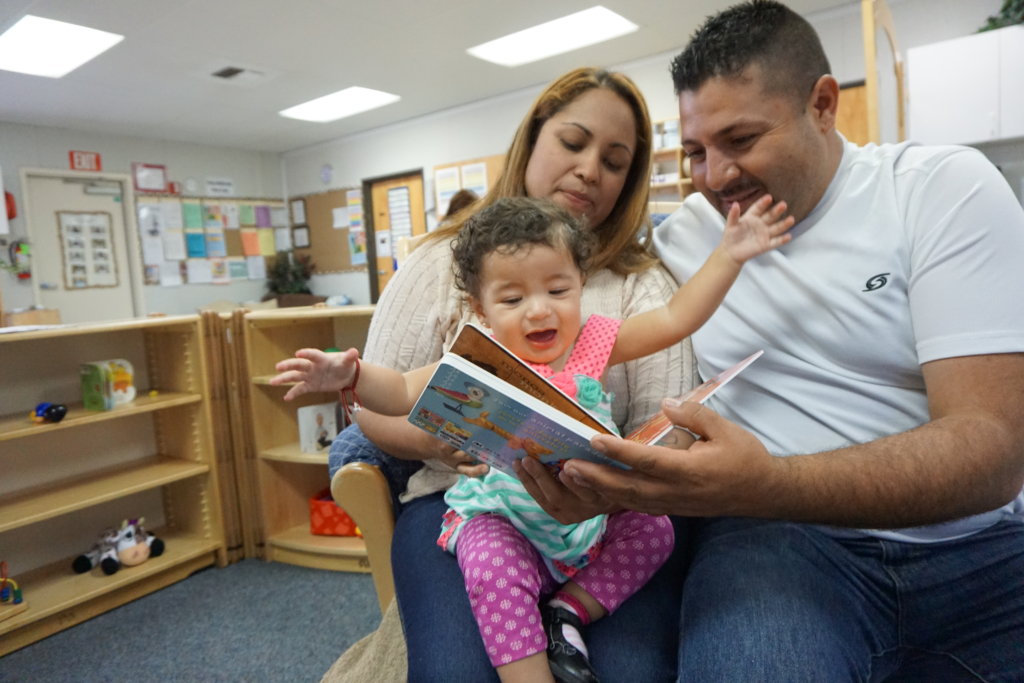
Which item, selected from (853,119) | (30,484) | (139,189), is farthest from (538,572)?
(139,189)

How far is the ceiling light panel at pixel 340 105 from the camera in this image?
6145 mm

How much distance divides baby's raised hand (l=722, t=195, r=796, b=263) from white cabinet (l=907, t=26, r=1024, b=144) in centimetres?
381

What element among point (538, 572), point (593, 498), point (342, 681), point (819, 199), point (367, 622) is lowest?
point (367, 622)

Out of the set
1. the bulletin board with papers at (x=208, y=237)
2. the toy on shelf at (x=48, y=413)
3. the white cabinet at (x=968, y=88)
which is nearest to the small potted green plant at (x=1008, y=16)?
the white cabinet at (x=968, y=88)

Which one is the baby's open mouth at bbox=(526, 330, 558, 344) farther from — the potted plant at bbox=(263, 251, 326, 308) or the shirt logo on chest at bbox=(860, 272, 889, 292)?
the potted plant at bbox=(263, 251, 326, 308)

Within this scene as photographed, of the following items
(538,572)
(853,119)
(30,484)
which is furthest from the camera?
(853,119)

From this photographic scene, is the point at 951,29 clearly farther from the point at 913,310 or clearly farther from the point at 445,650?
the point at 445,650

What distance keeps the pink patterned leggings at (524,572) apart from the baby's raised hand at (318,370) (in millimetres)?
353

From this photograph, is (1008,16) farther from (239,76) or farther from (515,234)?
(239,76)

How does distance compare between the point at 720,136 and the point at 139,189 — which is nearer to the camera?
the point at 720,136

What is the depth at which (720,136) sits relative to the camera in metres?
1.21

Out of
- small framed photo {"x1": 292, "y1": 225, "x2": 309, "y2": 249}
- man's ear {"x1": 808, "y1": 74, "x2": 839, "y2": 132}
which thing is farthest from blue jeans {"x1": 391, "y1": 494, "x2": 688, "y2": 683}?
small framed photo {"x1": 292, "y1": 225, "x2": 309, "y2": 249}

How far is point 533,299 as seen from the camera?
1.09 meters

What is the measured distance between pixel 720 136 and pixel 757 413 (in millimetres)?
541
